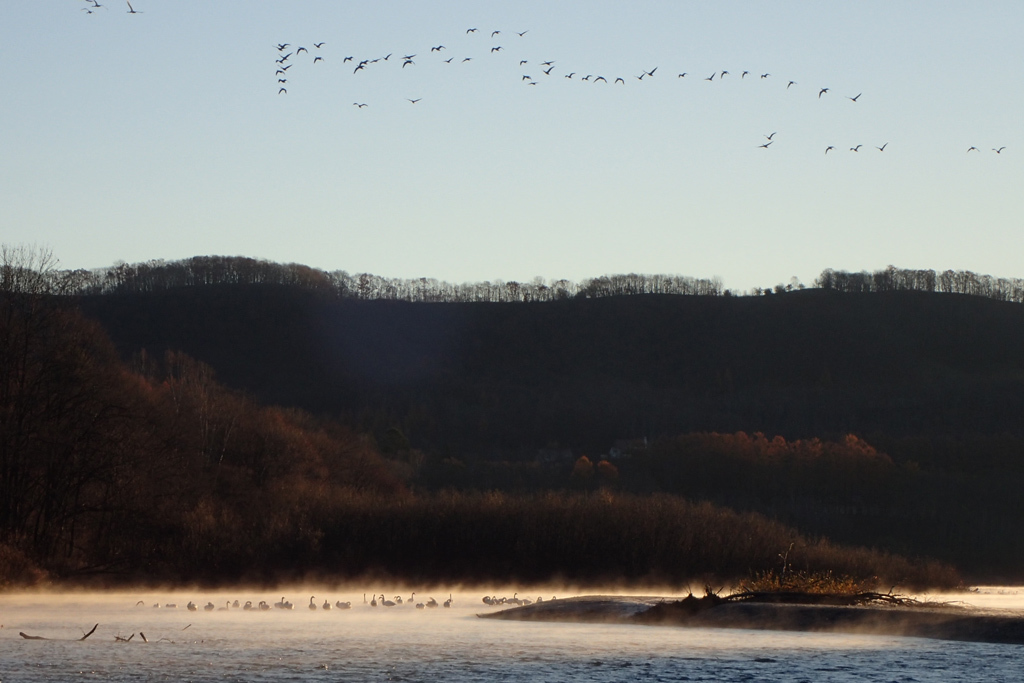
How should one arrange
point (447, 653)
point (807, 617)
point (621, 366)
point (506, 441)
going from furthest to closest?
1. point (621, 366)
2. point (506, 441)
3. point (807, 617)
4. point (447, 653)

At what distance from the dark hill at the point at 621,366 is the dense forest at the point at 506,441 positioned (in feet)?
1.68

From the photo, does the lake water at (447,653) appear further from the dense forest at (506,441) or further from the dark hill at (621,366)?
the dark hill at (621,366)

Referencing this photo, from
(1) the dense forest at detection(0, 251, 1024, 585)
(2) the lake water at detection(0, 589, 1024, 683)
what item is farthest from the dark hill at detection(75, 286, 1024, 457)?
(2) the lake water at detection(0, 589, 1024, 683)

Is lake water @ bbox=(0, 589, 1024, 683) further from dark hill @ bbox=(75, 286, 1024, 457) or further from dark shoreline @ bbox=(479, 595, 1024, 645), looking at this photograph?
dark hill @ bbox=(75, 286, 1024, 457)

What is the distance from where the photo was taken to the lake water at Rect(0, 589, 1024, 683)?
21.4 metres

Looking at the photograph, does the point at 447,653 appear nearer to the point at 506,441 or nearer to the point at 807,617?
the point at 807,617

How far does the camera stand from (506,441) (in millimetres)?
159500

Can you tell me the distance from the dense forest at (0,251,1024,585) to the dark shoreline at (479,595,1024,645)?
16.3 m

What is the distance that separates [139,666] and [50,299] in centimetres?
3365

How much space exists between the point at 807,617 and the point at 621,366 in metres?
156

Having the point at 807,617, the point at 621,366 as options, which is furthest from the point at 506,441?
the point at 807,617

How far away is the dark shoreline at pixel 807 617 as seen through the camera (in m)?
26.2

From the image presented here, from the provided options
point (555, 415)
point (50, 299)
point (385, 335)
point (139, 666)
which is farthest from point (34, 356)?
point (385, 335)

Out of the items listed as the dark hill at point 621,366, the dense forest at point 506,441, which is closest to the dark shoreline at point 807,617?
the dense forest at point 506,441
